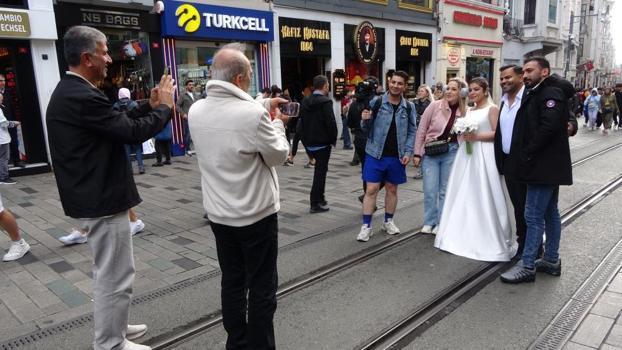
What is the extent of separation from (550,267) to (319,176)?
3391mm

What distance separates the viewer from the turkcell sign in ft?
38.1

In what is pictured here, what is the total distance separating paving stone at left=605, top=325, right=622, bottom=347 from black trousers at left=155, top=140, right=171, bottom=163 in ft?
32.1

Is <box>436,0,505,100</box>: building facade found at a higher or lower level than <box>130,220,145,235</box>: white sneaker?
higher

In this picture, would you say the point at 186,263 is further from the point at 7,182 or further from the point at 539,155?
the point at 7,182

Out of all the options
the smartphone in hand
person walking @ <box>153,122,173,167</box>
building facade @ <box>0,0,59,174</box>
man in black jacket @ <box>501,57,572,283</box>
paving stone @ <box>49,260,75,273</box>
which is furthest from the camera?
person walking @ <box>153,122,173,167</box>

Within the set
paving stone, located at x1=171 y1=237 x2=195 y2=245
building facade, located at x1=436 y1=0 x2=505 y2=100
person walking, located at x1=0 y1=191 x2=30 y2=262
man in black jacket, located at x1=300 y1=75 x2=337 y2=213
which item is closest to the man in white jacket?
paving stone, located at x1=171 y1=237 x2=195 y2=245

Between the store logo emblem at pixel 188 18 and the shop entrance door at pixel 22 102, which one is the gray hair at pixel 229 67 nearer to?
the shop entrance door at pixel 22 102

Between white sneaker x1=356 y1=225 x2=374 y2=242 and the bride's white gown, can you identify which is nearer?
the bride's white gown

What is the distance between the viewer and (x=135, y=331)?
11.1 feet

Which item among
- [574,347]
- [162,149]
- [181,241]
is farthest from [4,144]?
[574,347]

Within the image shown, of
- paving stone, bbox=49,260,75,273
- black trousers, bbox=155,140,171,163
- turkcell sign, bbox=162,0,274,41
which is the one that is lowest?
paving stone, bbox=49,260,75,273

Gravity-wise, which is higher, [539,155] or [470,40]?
[470,40]

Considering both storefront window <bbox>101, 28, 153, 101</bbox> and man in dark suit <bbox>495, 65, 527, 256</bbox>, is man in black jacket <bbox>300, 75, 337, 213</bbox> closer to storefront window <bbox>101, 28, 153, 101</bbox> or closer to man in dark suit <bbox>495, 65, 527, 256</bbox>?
man in dark suit <bbox>495, 65, 527, 256</bbox>

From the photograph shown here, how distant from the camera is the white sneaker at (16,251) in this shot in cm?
495
